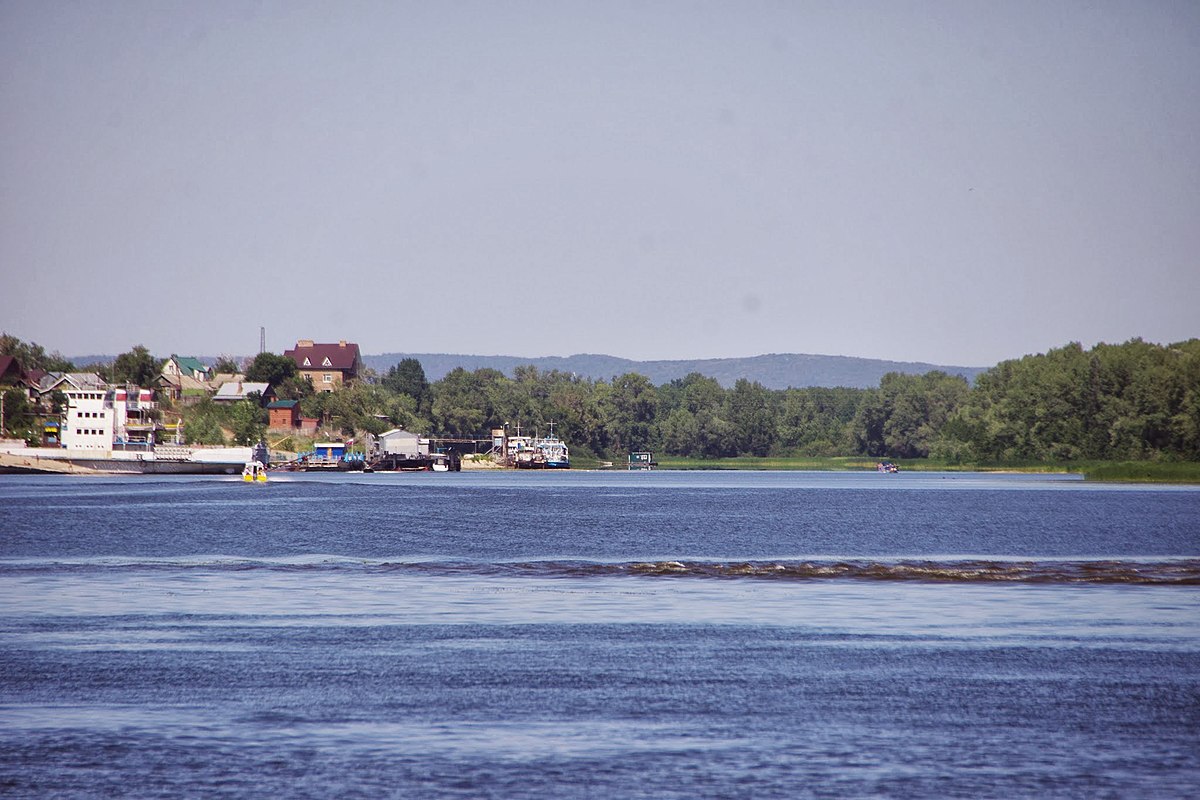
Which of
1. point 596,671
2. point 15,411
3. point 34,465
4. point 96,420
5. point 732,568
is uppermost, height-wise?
point 15,411

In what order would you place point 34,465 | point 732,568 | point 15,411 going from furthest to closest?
point 15,411
point 34,465
point 732,568

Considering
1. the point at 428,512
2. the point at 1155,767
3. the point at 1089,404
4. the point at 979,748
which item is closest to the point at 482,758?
the point at 979,748

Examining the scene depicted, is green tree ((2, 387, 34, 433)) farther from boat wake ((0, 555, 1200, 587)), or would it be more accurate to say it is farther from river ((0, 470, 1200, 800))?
boat wake ((0, 555, 1200, 587))

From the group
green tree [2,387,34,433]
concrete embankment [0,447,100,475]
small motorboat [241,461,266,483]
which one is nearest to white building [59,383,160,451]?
concrete embankment [0,447,100,475]

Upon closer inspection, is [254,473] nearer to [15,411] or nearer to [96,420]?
[96,420]

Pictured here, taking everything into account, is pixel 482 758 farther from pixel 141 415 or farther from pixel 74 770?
pixel 141 415

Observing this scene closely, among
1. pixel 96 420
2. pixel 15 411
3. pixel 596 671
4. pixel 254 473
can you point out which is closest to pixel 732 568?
pixel 596 671

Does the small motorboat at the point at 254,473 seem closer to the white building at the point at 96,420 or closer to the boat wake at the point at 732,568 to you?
the white building at the point at 96,420

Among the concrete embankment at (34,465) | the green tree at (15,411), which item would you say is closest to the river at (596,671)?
Result: the concrete embankment at (34,465)

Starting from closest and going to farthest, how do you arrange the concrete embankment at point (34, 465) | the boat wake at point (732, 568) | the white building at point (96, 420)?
the boat wake at point (732, 568) → the concrete embankment at point (34, 465) → the white building at point (96, 420)

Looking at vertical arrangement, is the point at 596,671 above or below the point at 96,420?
below

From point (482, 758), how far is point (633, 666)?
7.91 metres

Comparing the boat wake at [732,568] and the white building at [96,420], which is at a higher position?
the white building at [96,420]

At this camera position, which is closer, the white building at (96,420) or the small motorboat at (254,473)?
the small motorboat at (254,473)
